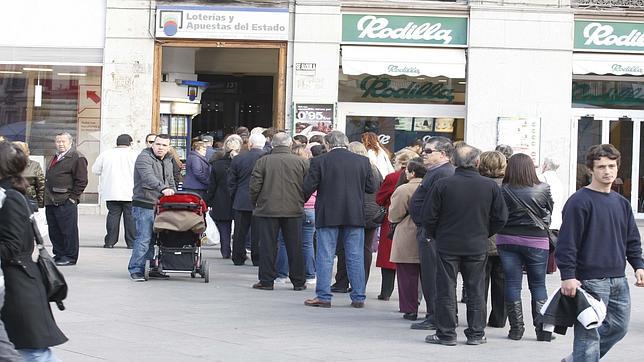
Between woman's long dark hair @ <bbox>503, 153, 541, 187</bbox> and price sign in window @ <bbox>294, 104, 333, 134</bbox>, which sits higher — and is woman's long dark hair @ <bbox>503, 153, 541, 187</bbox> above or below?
below

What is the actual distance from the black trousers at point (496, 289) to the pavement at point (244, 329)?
0.38ft

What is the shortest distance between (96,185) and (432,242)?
13681 millimetres

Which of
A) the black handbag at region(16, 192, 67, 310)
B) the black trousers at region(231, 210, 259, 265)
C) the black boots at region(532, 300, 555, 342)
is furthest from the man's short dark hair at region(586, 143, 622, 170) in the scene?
the black trousers at region(231, 210, 259, 265)

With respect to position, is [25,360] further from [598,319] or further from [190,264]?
[190,264]

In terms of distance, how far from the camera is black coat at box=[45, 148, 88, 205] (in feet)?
51.3

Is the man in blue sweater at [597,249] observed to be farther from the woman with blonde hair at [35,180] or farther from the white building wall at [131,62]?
the white building wall at [131,62]

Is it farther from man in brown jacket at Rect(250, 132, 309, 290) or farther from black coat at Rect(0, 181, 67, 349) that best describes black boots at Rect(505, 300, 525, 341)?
black coat at Rect(0, 181, 67, 349)

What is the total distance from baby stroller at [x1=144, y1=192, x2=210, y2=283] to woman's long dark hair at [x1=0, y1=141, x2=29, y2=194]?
6829 millimetres

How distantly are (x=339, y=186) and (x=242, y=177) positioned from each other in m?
3.51

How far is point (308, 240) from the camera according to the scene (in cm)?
1436

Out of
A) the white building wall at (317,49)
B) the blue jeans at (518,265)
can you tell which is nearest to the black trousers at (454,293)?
the blue jeans at (518,265)

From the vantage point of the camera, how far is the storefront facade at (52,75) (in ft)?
77.2

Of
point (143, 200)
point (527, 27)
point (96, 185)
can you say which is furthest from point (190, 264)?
point (527, 27)

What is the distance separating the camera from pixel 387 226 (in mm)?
13133
